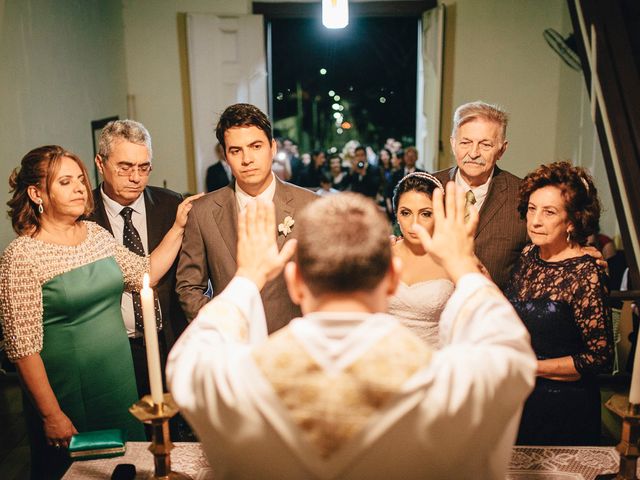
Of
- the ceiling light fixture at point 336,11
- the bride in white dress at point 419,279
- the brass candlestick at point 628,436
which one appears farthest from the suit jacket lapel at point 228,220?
the ceiling light fixture at point 336,11

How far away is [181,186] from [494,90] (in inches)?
146

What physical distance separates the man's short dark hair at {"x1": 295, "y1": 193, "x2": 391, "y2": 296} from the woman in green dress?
130cm

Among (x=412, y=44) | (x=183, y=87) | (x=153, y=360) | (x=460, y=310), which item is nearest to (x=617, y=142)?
(x=460, y=310)

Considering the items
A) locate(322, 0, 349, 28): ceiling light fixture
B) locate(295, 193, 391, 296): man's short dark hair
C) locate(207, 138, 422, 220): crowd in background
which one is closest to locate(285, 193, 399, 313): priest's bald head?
locate(295, 193, 391, 296): man's short dark hair

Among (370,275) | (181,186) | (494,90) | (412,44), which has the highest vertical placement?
(412,44)

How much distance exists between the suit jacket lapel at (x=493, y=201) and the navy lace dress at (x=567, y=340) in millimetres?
446

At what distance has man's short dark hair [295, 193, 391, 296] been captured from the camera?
0.89 m

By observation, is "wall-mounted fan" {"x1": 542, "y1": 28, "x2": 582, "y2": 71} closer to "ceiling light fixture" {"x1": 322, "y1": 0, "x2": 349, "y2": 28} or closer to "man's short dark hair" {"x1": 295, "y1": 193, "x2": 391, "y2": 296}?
"ceiling light fixture" {"x1": 322, "y1": 0, "x2": 349, "y2": 28}

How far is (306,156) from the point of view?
7410 millimetres

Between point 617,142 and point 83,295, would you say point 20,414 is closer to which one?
point 83,295

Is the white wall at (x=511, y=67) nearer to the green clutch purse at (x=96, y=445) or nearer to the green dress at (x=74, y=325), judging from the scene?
the green dress at (x=74, y=325)

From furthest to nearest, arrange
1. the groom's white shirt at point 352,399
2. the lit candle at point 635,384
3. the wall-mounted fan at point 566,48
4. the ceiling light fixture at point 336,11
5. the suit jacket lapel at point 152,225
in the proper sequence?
the wall-mounted fan at point 566,48
the ceiling light fixture at point 336,11
the suit jacket lapel at point 152,225
the lit candle at point 635,384
the groom's white shirt at point 352,399

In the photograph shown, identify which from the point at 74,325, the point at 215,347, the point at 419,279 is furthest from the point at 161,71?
the point at 215,347

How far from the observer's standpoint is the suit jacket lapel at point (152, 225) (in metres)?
2.53
